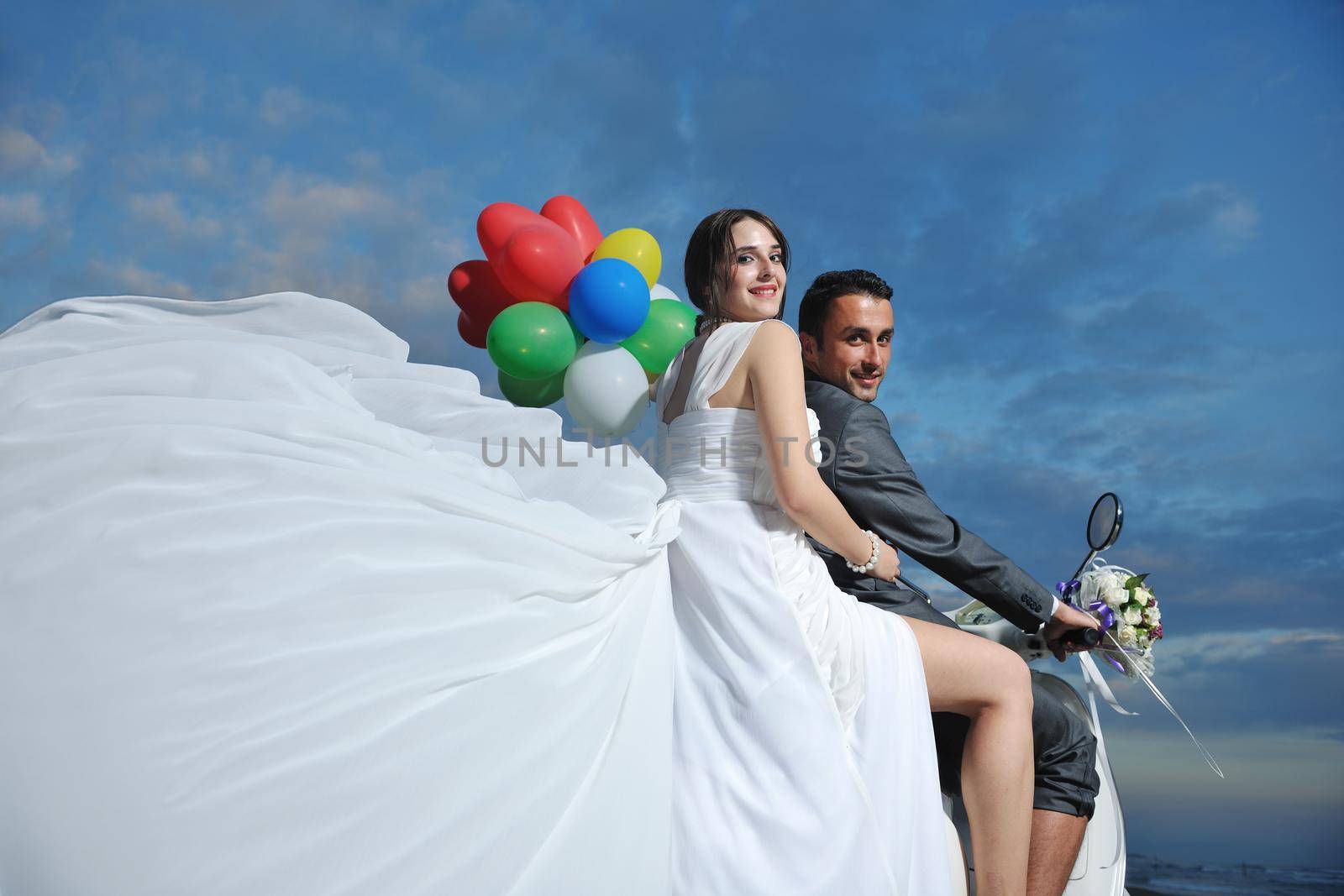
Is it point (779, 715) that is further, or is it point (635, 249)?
point (635, 249)

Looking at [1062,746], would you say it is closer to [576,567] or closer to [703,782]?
[703,782]

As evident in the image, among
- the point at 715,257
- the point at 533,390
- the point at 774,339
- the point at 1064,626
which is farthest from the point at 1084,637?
the point at 533,390

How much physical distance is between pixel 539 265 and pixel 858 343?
143cm

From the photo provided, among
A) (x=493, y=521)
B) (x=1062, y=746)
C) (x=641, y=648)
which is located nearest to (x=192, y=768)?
(x=493, y=521)

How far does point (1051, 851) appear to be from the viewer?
8.37 ft

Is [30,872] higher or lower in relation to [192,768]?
lower

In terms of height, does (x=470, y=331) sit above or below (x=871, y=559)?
above

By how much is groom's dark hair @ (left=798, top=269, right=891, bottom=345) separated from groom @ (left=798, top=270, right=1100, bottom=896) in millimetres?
530

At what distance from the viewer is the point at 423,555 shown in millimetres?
1822

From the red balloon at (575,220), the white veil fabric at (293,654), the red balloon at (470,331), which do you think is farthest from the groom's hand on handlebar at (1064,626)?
the red balloon at (470,331)

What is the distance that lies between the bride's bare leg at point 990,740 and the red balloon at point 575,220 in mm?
2456

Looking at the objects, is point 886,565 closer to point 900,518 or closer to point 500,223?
point 900,518

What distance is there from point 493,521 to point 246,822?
2.34 ft

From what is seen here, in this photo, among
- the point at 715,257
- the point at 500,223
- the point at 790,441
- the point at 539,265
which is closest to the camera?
the point at 790,441
